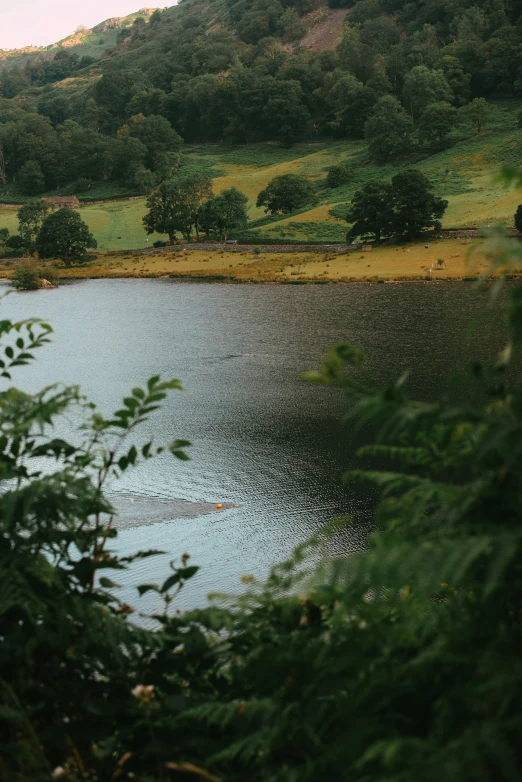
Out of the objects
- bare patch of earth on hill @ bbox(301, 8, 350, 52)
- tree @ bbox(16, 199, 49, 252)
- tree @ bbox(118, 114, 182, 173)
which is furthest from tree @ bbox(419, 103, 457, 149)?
bare patch of earth on hill @ bbox(301, 8, 350, 52)

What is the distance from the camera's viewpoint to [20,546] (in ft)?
9.41

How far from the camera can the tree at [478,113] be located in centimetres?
9706

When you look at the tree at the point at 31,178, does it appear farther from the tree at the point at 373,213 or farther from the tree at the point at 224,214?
the tree at the point at 373,213

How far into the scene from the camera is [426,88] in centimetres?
10781

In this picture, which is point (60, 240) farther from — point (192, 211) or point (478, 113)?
point (478, 113)

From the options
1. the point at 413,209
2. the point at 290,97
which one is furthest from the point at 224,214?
the point at 290,97

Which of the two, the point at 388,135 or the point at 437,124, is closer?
the point at 437,124

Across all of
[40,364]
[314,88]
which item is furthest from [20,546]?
[314,88]

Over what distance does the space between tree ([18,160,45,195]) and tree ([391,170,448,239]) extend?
7528 cm

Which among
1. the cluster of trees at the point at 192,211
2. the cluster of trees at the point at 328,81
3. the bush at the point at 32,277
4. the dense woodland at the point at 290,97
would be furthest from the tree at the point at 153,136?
the bush at the point at 32,277

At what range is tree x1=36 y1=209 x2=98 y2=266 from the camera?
79.0 m

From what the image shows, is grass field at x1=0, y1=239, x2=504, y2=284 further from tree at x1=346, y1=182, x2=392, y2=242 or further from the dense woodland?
the dense woodland

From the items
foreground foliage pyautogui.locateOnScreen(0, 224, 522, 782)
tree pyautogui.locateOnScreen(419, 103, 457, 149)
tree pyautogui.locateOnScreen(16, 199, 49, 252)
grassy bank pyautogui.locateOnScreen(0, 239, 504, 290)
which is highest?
tree pyautogui.locateOnScreen(419, 103, 457, 149)

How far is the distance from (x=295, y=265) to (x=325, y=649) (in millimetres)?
59852
